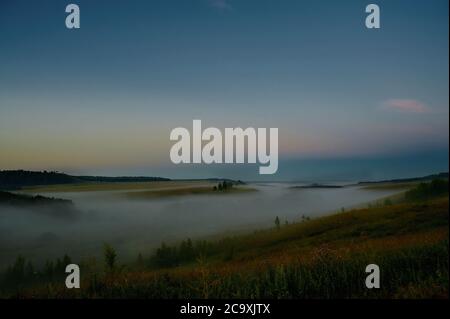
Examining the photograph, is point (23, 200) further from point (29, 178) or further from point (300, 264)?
point (300, 264)

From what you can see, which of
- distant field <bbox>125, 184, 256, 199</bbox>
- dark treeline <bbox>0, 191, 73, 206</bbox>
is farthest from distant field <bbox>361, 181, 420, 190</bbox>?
dark treeline <bbox>0, 191, 73, 206</bbox>

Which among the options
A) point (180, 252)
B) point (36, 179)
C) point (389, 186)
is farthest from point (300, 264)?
point (36, 179)

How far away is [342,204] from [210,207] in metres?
1.75

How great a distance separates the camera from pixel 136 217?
210 inches

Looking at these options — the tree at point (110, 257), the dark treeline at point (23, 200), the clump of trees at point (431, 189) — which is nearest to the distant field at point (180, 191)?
the tree at point (110, 257)

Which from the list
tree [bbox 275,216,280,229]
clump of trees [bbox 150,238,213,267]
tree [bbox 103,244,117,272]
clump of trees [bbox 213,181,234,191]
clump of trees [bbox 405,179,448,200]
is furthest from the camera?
clump of trees [bbox 405,179,448,200]

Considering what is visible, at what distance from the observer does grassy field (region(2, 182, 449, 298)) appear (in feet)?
14.8

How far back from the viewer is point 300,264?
5.02m

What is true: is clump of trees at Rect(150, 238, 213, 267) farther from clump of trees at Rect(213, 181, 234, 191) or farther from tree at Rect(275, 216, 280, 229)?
tree at Rect(275, 216, 280, 229)

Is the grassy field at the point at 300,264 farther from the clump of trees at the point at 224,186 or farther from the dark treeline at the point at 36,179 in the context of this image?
the dark treeline at the point at 36,179

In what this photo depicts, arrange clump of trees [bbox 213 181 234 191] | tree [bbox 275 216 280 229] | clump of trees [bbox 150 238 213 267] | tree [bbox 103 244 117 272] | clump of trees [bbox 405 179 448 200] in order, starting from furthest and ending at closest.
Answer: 1. clump of trees [bbox 405 179 448 200]
2. tree [bbox 275 216 280 229]
3. clump of trees [bbox 213 181 234 191]
4. clump of trees [bbox 150 238 213 267]
5. tree [bbox 103 244 117 272]
